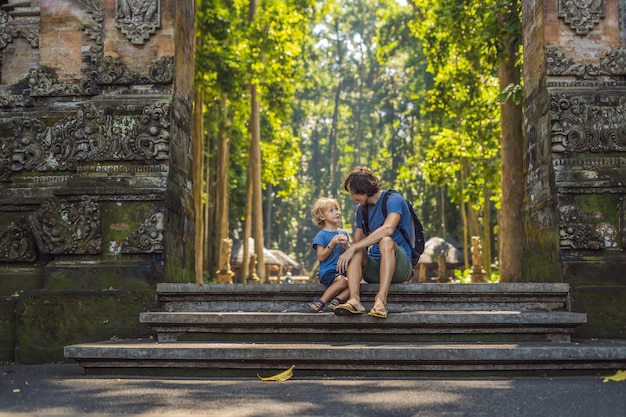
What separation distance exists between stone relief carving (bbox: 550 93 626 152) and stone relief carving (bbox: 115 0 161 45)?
13.4ft

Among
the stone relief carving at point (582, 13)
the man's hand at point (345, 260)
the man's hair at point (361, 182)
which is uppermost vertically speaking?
the stone relief carving at point (582, 13)

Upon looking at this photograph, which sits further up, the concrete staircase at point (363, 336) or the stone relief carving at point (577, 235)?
the stone relief carving at point (577, 235)

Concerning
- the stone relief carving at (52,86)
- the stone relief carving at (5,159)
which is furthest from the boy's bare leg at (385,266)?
the stone relief carving at (5,159)

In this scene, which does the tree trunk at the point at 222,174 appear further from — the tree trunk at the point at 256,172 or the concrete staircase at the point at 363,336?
the concrete staircase at the point at 363,336

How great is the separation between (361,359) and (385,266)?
106 centimetres

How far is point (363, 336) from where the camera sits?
230 inches

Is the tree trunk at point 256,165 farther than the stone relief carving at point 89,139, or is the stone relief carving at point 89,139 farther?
the tree trunk at point 256,165

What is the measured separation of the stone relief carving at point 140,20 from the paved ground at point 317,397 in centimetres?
365

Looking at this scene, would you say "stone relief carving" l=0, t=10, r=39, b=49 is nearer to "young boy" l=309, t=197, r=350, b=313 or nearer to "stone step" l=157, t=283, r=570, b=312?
"stone step" l=157, t=283, r=570, b=312

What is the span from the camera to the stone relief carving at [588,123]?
22.8 ft

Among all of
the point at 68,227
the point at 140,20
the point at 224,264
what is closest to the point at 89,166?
the point at 68,227

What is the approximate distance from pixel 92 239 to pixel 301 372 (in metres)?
2.89

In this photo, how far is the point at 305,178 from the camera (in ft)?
204

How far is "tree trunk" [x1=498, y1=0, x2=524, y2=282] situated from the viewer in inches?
Result: 487
